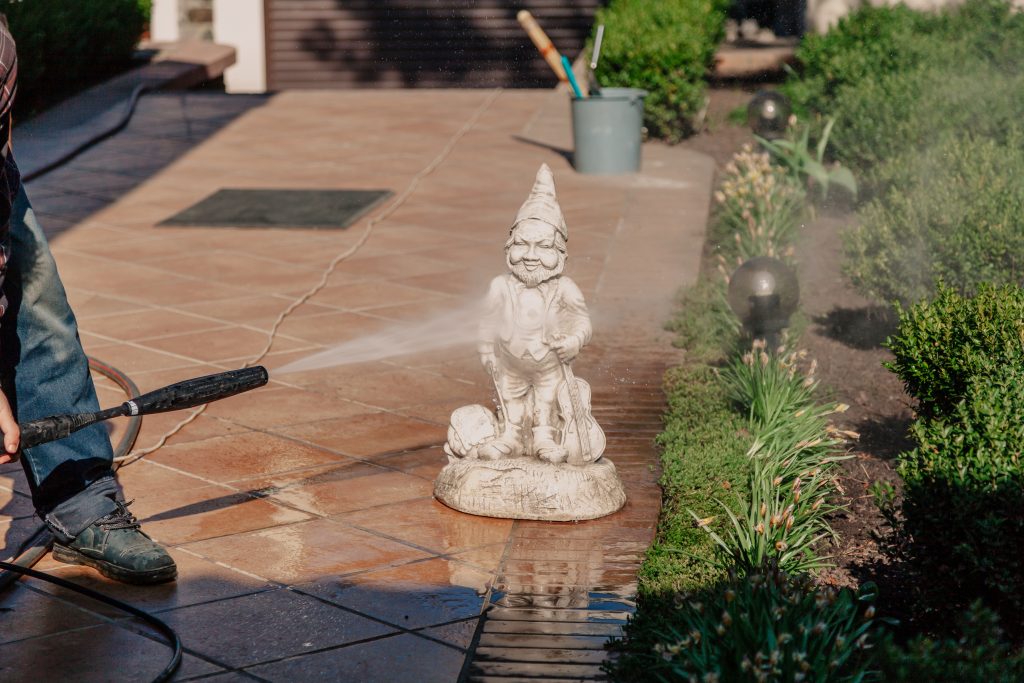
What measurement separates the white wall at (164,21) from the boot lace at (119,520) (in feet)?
50.9

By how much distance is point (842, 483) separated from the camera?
5.42 metres

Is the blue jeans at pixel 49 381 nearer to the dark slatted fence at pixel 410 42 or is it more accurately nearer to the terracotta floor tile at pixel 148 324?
the terracotta floor tile at pixel 148 324

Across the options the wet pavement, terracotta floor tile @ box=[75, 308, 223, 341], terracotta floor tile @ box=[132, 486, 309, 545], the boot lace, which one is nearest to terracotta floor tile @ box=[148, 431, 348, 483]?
the wet pavement

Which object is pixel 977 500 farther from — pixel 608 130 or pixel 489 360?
pixel 608 130

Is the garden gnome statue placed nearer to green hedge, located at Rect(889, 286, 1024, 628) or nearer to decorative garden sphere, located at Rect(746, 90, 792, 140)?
green hedge, located at Rect(889, 286, 1024, 628)

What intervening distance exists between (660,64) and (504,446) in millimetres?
8179

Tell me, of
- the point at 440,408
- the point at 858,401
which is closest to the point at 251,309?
the point at 440,408

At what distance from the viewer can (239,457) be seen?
17.6 ft

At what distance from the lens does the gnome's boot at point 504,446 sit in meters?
4.80

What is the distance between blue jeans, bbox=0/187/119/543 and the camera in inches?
160

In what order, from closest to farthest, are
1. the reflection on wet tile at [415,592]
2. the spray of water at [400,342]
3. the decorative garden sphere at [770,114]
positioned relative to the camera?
the reflection on wet tile at [415,592] < the spray of water at [400,342] < the decorative garden sphere at [770,114]

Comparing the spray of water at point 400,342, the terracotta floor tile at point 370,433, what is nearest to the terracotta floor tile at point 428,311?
the spray of water at point 400,342

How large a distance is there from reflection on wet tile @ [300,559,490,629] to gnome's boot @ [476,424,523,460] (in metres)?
0.55

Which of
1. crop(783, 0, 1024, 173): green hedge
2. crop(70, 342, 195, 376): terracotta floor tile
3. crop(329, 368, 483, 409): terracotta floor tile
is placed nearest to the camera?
crop(329, 368, 483, 409): terracotta floor tile
